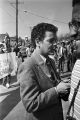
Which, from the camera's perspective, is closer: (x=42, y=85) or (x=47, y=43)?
(x=42, y=85)

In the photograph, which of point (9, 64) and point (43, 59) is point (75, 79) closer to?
point (43, 59)

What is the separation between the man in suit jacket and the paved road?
2.28 meters

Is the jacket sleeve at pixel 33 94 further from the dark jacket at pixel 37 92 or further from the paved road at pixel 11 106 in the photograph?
the paved road at pixel 11 106

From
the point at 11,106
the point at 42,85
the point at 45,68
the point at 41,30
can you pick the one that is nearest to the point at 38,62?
the point at 45,68

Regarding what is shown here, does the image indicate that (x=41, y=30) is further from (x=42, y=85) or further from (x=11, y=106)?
(x=11, y=106)

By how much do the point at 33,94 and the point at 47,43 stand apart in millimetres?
396

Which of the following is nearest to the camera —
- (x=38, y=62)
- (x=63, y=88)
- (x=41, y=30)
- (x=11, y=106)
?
(x=63, y=88)

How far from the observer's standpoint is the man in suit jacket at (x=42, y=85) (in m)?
1.76

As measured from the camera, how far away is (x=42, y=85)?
181 centimetres

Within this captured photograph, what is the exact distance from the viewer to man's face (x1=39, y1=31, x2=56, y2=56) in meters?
1.90

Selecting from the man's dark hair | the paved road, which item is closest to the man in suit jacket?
the man's dark hair

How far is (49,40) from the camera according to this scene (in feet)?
6.31

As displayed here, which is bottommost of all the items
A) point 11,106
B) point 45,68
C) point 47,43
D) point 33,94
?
point 11,106

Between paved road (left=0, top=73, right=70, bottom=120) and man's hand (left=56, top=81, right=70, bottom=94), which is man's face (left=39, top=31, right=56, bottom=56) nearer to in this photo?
man's hand (left=56, top=81, right=70, bottom=94)
